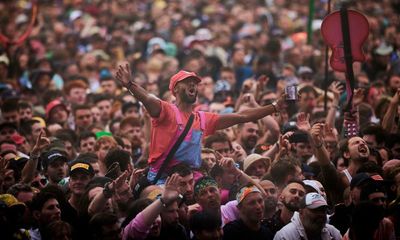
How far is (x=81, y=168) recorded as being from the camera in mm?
11766

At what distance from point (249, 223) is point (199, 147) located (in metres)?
1.55

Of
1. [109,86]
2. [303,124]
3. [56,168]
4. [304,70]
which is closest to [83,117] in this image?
[109,86]

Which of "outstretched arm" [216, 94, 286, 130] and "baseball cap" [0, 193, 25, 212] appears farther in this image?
"outstretched arm" [216, 94, 286, 130]

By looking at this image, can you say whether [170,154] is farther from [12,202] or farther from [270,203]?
[12,202]

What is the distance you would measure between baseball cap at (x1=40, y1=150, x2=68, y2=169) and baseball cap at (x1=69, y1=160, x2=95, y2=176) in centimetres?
52

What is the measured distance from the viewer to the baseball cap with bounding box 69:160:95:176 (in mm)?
11719

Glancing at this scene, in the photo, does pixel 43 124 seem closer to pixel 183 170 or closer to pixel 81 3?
pixel 183 170

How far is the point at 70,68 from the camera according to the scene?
71.0ft

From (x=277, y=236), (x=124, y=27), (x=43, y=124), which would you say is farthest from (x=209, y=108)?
(x=124, y=27)

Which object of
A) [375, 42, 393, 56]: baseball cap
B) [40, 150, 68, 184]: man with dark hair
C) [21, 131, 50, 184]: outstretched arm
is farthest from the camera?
[375, 42, 393, 56]: baseball cap

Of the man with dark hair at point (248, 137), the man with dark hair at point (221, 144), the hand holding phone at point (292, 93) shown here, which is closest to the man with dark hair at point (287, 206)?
the hand holding phone at point (292, 93)

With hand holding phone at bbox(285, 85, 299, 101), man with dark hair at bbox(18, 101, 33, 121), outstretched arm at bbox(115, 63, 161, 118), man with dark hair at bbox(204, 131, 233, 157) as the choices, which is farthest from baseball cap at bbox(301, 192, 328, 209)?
man with dark hair at bbox(18, 101, 33, 121)

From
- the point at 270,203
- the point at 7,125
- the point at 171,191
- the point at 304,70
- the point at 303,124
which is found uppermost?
the point at 303,124

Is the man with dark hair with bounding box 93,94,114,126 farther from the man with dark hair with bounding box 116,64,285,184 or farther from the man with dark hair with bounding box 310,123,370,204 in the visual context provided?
the man with dark hair with bounding box 310,123,370,204
